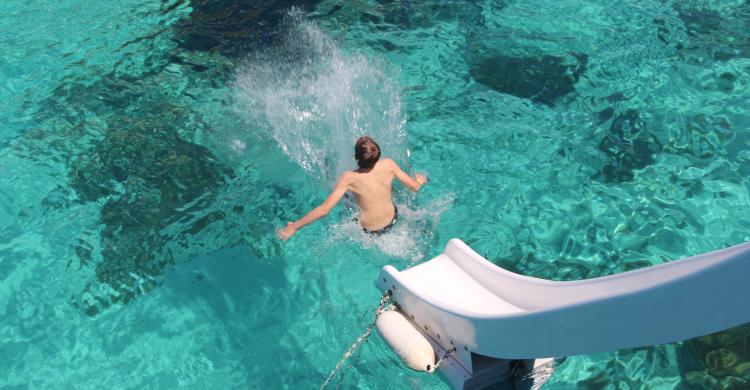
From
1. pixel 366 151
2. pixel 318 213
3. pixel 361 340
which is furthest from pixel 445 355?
pixel 366 151

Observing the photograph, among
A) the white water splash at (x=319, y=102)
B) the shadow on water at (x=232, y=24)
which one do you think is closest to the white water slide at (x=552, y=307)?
the white water splash at (x=319, y=102)

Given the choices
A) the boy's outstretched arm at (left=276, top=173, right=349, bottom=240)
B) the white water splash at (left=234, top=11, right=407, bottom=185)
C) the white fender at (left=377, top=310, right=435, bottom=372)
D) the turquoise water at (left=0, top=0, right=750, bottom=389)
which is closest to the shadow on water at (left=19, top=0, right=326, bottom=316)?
the turquoise water at (left=0, top=0, right=750, bottom=389)

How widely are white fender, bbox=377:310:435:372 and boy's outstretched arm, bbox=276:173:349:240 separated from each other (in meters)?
1.13

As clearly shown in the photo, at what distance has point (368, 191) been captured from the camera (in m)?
5.50

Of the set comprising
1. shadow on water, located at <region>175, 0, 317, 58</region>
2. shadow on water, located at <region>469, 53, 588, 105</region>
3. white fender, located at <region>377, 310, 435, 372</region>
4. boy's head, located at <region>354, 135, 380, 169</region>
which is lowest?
shadow on water, located at <region>469, 53, 588, 105</region>

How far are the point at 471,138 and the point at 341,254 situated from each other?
189cm

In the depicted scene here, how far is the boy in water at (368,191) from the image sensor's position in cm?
538

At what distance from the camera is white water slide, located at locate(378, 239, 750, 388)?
292 cm

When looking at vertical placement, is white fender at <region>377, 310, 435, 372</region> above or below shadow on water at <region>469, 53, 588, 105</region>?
above

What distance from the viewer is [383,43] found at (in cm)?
835

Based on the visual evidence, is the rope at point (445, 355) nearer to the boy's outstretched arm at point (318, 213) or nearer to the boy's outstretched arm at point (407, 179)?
the boy's outstretched arm at point (318, 213)

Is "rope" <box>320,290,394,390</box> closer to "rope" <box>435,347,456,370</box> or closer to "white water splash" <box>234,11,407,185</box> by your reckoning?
"rope" <box>435,347,456,370</box>

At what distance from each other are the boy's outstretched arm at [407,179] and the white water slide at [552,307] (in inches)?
43.0

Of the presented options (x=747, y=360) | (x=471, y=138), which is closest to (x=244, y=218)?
(x=471, y=138)
